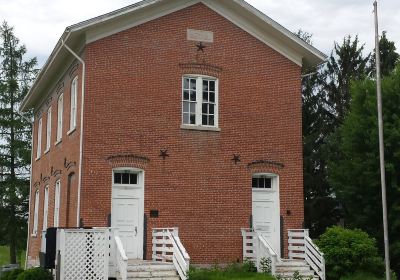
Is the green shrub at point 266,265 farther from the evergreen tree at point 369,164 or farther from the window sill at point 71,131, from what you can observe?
the evergreen tree at point 369,164

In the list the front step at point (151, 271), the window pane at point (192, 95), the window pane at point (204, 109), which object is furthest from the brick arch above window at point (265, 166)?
the front step at point (151, 271)

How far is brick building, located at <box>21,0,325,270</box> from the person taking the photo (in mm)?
17672

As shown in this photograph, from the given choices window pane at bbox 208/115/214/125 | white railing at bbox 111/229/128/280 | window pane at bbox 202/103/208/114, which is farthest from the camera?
window pane at bbox 208/115/214/125

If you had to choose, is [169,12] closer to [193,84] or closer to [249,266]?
[193,84]

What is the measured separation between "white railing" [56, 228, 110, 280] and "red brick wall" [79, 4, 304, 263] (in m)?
2.09

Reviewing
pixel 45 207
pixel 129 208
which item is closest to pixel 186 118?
pixel 129 208

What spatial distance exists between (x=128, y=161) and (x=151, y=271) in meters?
3.81

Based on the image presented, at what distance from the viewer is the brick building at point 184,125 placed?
58.0ft

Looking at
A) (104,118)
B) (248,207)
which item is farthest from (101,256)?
(248,207)

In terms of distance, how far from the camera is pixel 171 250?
1602 centimetres

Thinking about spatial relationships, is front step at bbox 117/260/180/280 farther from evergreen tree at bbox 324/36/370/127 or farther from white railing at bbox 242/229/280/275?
evergreen tree at bbox 324/36/370/127

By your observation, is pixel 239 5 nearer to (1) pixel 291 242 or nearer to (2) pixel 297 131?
(2) pixel 297 131

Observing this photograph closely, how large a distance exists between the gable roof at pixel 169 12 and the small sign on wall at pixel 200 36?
82 cm

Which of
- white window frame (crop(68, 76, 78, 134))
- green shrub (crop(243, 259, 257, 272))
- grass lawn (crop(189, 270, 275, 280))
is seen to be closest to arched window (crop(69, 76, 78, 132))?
white window frame (crop(68, 76, 78, 134))
